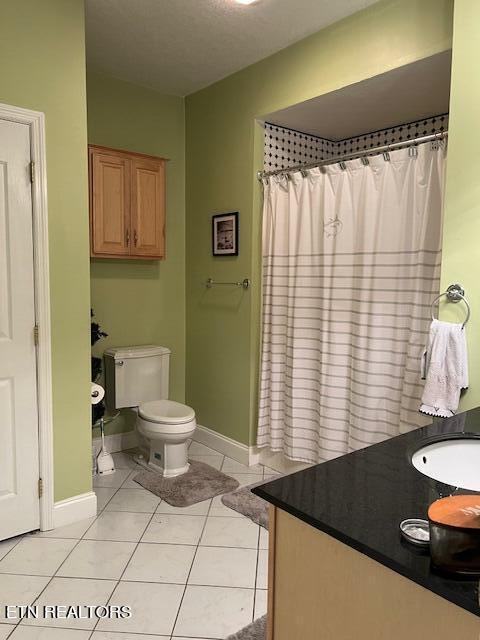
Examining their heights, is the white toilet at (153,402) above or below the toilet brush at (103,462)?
above

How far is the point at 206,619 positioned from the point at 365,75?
261cm

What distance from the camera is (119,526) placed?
2.57m

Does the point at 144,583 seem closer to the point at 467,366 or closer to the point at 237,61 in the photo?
the point at 467,366

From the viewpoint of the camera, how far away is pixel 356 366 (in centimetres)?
275

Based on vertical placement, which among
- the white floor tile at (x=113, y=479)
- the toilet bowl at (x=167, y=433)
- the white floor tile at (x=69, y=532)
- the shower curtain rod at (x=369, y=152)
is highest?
the shower curtain rod at (x=369, y=152)

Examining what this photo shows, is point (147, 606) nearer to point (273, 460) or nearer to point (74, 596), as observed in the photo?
point (74, 596)

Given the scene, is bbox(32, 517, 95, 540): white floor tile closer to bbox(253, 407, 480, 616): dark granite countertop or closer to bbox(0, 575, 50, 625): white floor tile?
bbox(0, 575, 50, 625): white floor tile

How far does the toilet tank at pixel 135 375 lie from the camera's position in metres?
3.39

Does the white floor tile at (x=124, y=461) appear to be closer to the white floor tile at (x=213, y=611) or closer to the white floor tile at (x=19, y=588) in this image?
the white floor tile at (x=19, y=588)

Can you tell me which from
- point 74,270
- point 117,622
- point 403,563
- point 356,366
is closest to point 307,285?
point 356,366

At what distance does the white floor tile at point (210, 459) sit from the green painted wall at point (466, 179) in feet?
6.34

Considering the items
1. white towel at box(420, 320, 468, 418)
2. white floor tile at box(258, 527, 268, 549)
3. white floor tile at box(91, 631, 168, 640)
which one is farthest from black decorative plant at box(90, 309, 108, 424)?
white towel at box(420, 320, 468, 418)

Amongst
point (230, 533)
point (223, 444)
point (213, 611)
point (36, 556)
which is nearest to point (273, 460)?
point (223, 444)

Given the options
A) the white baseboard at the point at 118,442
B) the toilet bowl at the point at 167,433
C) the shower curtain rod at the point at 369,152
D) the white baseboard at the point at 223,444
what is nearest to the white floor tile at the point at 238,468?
the white baseboard at the point at 223,444
